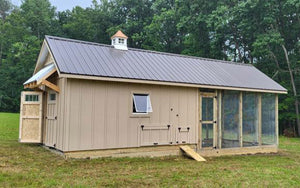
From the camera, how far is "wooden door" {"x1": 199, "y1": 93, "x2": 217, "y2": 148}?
9.63m

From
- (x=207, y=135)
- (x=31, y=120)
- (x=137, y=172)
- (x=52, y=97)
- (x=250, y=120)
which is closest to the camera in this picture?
(x=137, y=172)

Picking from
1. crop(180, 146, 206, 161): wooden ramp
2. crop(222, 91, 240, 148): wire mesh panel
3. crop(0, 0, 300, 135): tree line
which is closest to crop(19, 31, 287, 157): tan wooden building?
crop(222, 91, 240, 148): wire mesh panel

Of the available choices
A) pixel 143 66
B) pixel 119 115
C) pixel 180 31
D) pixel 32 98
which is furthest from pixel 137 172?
pixel 180 31

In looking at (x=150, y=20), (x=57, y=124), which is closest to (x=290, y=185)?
(x=57, y=124)

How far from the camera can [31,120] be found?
9.23 metres

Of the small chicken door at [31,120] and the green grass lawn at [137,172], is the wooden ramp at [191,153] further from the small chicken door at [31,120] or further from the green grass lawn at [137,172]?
the small chicken door at [31,120]

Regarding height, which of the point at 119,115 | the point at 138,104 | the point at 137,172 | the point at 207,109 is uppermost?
the point at 138,104

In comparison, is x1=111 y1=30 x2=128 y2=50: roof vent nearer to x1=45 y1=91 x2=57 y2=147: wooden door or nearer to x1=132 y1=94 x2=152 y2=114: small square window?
x1=132 y1=94 x2=152 y2=114: small square window

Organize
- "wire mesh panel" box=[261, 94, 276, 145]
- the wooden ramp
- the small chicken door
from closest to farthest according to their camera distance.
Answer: the wooden ramp, the small chicken door, "wire mesh panel" box=[261, 94, 276, 145]

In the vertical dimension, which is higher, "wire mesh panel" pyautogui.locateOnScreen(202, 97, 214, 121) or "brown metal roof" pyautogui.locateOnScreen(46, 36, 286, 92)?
"brown metal roof" pyautogui.locateOnScreen(46, 36, 286, 92)

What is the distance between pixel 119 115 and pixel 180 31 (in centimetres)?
2132

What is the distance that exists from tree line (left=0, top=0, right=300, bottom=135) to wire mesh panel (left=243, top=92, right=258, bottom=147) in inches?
324

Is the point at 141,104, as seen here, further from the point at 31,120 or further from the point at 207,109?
the point at 31,120

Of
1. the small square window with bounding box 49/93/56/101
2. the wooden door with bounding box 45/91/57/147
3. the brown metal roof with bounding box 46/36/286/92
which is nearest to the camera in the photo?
the brown metal roof with bounding box 46/36/286/92
